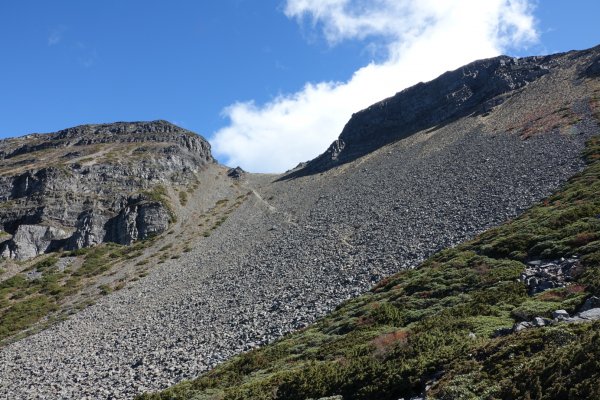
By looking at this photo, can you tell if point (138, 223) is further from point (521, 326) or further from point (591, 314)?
point (591, 314)

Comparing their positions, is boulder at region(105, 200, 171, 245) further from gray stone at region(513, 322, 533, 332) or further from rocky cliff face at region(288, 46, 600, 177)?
gray stone at region(513, 322, 533, 332)

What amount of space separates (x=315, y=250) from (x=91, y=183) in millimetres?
68364

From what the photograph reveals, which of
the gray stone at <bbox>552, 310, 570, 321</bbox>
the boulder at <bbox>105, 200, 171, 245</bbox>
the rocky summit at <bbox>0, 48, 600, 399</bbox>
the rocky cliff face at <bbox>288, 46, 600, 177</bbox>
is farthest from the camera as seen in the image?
the rocky cliff face at <bbox>288, 46, 600, 177</bbox>

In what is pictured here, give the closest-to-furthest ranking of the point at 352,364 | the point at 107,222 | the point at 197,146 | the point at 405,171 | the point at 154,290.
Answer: the point at 352,364
the point at 154,290
the point at 405,171
the point at 107,222
the point at 197,146

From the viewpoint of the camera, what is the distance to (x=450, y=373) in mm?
12930

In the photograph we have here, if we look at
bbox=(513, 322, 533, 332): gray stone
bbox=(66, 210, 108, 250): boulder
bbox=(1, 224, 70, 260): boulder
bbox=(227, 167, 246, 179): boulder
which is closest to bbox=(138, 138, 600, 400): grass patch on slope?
bbox=(513, 322, 533, 332): gray stone

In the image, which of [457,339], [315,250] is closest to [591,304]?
[457,339]

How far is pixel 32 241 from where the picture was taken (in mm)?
76000

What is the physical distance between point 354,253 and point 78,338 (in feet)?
83.3

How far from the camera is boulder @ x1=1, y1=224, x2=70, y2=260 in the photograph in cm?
7306

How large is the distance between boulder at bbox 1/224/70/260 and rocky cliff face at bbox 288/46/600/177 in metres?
52.0

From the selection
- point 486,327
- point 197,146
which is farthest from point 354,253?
point 197,146

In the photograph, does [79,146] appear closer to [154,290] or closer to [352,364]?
[154,290]

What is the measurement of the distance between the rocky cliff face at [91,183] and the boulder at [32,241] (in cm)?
15
